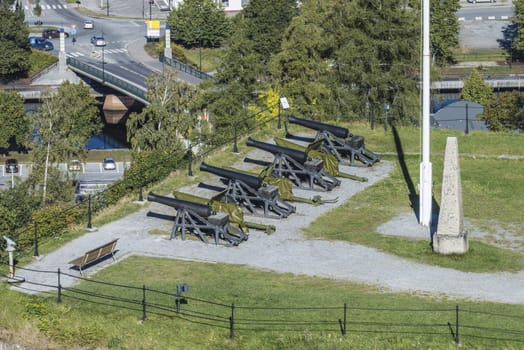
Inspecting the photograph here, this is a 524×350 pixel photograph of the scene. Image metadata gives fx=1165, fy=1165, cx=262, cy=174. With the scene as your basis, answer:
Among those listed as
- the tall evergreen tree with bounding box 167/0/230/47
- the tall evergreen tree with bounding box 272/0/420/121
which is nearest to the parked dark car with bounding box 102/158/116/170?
the tall evergreen tree with bounding box 167/0/230/47

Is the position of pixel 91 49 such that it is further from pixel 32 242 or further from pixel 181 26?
pixel 32 242

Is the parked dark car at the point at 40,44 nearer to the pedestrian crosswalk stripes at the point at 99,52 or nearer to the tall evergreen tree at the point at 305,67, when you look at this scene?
the pedestrian crosswalk stripes at the point at 99,52

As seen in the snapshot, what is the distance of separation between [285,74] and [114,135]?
54.7 m

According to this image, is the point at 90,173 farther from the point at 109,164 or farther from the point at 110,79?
the point at 110,79

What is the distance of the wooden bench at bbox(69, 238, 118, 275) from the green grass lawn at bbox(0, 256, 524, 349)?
0.71 meters

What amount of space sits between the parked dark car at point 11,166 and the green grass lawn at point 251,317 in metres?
76.2

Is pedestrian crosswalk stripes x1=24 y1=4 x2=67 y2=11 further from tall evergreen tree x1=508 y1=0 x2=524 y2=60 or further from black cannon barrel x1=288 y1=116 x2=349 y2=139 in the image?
black cannon barrel x1=288 y1=116 x2=349 y2=139

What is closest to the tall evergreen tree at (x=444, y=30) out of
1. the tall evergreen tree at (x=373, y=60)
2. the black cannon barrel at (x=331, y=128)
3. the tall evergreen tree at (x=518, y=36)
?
the tall evergreen tree at (x=518, y=36)

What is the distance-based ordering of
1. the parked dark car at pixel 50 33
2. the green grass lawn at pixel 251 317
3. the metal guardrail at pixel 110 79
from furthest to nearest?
the parked dark car at pixel 50 33
the metal guardrail at pixel 110 79
the green grass lawn at pixel 251 317

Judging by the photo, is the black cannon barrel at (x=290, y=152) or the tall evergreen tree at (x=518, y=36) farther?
the tall evergreen tree at (x=518, y=36)

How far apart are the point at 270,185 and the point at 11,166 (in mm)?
71481

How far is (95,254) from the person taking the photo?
33844 millimetres

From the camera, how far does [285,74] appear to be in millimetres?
76312

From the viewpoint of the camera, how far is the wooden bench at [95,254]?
33.4m
